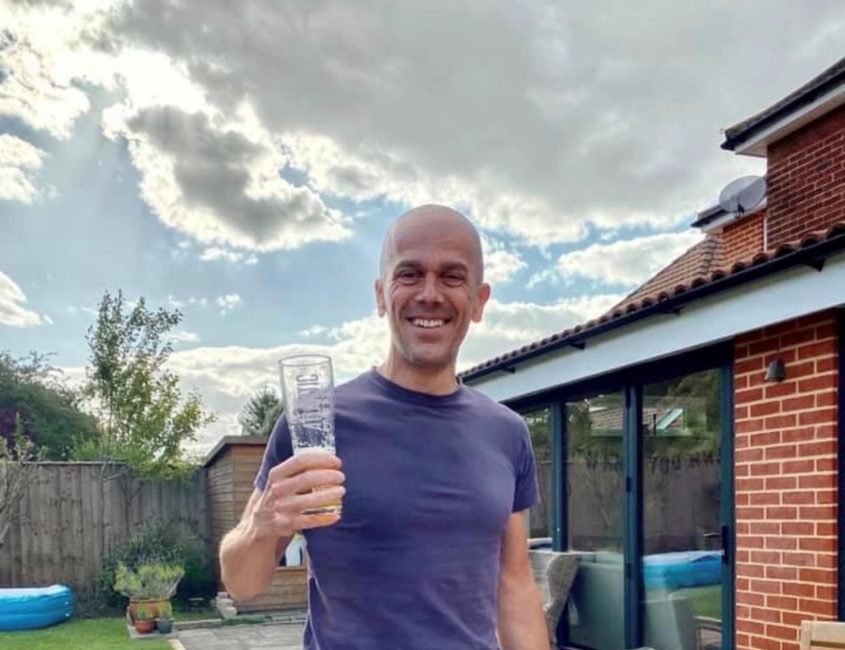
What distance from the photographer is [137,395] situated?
28.6 ft

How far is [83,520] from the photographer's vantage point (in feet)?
27.7

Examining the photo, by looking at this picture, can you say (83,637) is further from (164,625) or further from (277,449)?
(277,449)

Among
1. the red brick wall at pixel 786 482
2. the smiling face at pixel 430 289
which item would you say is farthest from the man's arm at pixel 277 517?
the red brick wall at pixel 786 482

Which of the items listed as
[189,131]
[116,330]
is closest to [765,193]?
[189,131]

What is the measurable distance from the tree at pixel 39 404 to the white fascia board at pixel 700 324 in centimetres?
1153

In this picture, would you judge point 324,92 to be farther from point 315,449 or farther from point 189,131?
point 315,449

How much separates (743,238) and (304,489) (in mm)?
7162

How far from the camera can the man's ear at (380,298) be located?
1233 millimetres

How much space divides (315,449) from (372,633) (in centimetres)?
30

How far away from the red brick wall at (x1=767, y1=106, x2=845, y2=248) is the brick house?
0.02 metres

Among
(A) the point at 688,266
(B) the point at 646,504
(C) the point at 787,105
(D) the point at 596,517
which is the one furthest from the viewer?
(A) the point at 688,266

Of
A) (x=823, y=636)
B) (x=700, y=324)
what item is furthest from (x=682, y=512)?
(x=823, y=636)

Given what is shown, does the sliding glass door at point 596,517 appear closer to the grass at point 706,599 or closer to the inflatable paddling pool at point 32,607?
the grass at point 706,599

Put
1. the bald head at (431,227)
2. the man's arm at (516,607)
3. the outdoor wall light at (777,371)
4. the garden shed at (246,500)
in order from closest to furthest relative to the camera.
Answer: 1. the bald head at (431,227)
2. the man's arm at (516,607)
3. the outdoor wall light at (777,371)
4. the garden shed at (246,500)
